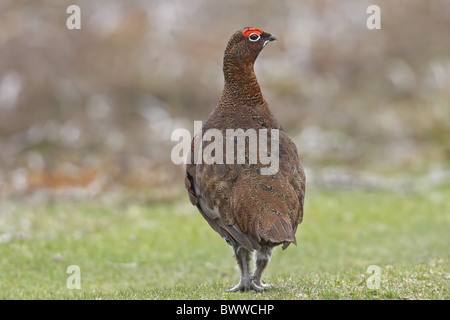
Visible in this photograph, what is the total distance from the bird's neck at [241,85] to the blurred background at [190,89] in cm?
1194

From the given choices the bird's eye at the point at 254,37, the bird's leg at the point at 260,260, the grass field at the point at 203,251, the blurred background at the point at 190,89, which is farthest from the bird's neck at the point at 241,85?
the blurred background at the point at 190,89

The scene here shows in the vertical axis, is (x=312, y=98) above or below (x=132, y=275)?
above

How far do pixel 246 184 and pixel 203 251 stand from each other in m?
6.67

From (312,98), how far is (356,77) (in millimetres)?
3783

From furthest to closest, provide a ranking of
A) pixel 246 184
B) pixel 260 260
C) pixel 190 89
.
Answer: pixel 190 89 → pixel 260 260 → pixel 246 184

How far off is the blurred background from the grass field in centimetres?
234

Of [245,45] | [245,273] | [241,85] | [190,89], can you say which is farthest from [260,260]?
[190,89]

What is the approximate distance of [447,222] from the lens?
1702 cm

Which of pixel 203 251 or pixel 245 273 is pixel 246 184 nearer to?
pixel 245 273

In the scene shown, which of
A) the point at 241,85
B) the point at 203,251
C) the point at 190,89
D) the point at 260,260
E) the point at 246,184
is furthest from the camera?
the point at 190,89

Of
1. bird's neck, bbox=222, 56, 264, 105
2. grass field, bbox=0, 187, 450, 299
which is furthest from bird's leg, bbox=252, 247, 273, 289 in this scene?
bird's neck, bbox=222, 56, 264, 105

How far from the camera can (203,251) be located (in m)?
14.8

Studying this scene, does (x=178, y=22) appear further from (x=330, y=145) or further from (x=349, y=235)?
(x=349, y=235)

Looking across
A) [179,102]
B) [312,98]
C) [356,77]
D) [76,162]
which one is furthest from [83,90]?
[356,77]
